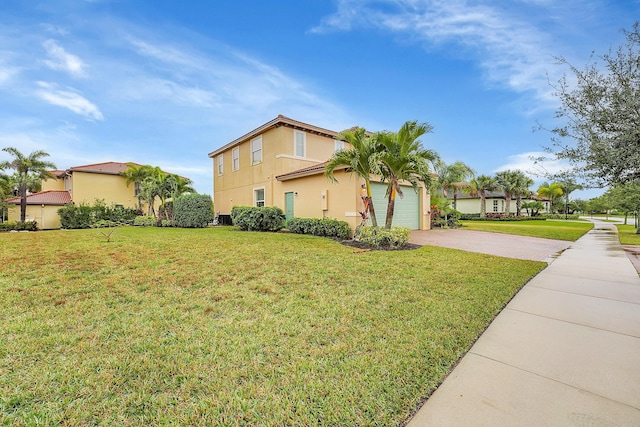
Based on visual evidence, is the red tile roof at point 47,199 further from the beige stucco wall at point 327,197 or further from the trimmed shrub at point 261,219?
the beige stucco wall at point 327,197

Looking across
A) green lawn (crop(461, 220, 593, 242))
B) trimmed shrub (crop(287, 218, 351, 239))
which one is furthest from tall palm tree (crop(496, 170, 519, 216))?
trimmed shrub (crop(287, 218, 351, 239))

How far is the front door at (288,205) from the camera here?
15828 millimetres

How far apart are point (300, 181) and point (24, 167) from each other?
77.5 ft

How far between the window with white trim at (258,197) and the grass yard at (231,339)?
1144 centimetres

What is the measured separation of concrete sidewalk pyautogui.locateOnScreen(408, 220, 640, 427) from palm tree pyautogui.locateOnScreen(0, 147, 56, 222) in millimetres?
31006

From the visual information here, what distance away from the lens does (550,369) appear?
2.67m

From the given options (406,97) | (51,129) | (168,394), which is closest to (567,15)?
(406,97)

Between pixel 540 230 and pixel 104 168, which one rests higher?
pixel 104 168

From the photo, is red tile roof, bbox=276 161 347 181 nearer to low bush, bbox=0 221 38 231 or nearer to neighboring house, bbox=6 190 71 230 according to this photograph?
low bush, bbox=0 221 38 231

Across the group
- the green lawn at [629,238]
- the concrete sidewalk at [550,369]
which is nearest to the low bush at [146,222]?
the concrete sidewalk at [550,369]

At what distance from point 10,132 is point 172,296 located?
26.7 m

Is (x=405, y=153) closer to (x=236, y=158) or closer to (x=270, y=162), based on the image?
(x=270, y=162)

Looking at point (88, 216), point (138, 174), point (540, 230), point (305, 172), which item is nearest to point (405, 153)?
point (305, 172)

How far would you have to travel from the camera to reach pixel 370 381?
2.44 metres
